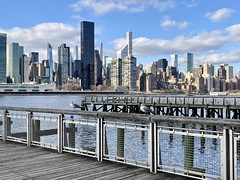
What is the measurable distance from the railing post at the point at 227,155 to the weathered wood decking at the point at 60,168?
2.85ft

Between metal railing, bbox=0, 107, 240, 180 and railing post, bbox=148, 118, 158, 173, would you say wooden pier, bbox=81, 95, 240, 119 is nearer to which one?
metal railing, bbox=0, 107, 240, 180

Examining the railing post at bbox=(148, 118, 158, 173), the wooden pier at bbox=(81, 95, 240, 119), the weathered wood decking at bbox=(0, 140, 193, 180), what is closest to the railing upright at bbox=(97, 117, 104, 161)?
the weathered wood decking at bbox=(0, 140, 193, 180)

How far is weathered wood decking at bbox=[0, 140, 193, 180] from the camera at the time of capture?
6.78 m

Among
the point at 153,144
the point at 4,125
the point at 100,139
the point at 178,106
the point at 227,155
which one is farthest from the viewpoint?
the point at 178,106

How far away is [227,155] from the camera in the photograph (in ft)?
20.1

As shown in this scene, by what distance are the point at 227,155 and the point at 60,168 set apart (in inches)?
144

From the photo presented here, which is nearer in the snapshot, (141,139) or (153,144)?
(153,144)

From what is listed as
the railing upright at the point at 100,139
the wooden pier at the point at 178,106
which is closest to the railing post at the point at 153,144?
the railing upright at the point at 100,139

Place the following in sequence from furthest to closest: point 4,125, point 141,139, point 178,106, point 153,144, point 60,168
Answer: point 178,106 < point 4,125 < point 141,139 < point 60,168 < point 153,144

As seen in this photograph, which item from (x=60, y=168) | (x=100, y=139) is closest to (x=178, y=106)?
(x=100, y=139)

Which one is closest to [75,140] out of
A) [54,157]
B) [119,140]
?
[54,157]

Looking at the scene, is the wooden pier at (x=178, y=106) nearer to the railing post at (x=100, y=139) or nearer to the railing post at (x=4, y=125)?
the railing post at (x=4, y=125)

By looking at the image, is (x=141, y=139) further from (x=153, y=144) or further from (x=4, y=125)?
(x=4, y=125)

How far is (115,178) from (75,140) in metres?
3.36
